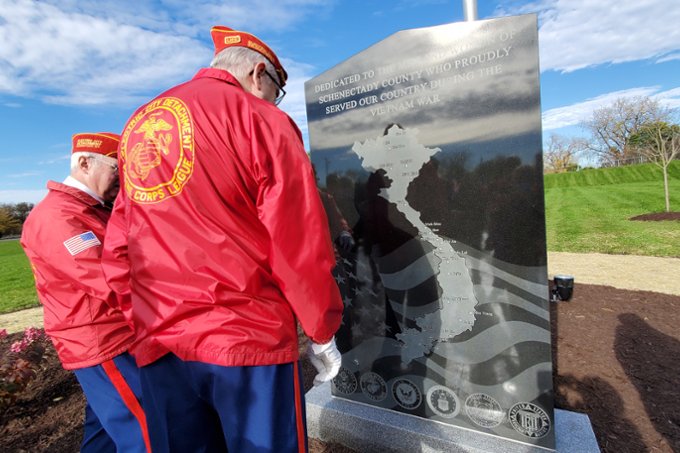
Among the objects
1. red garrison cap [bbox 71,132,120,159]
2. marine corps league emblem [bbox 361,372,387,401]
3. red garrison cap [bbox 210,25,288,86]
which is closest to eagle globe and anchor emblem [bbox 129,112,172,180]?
red garrison cap [bbox 210,25,288,86]

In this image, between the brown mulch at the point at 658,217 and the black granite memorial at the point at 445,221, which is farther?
the brown mulch at the point at 658,217

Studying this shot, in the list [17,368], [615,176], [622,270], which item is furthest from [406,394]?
[615,176]

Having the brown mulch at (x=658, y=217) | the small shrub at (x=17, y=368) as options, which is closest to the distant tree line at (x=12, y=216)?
the small shrub at (x=17, y=368)

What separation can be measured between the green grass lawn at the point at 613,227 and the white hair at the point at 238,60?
1002 centimetres

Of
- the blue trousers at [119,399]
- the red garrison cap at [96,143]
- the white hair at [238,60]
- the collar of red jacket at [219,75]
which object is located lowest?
the blue trousers at [119,399]

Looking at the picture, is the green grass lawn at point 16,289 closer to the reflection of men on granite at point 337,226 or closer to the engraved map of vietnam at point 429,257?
the reflection of men on granite at point 337,226

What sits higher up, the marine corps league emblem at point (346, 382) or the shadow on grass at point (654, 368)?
the marine corps league emblem at point (346, 382)

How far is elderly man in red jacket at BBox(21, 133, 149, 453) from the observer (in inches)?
75.5

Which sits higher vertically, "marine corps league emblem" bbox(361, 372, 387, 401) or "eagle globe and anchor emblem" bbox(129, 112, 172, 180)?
"eagle globe and anchor emblem" bbox(129, 112, 172, 180)

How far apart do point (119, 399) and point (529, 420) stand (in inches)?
91.4

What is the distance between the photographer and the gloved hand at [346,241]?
9.14 feet

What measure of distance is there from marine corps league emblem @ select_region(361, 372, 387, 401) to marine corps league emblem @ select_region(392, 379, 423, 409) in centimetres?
9

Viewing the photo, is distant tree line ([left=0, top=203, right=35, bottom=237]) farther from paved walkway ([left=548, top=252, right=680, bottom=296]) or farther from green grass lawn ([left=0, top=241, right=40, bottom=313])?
paved walkway ([left=548, top=252, right=680, bottom=296])

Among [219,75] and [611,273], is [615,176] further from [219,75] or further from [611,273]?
[219,75]
